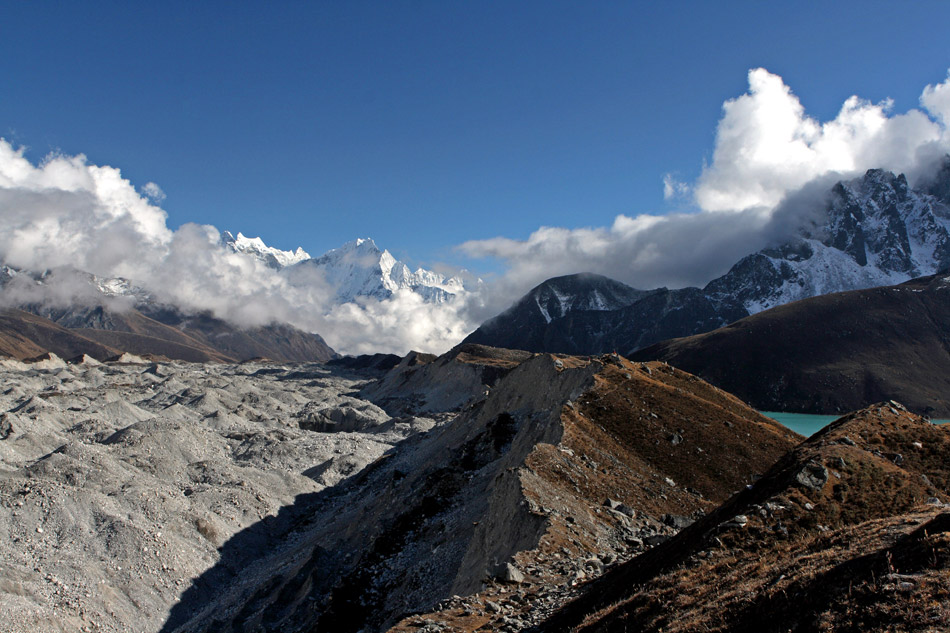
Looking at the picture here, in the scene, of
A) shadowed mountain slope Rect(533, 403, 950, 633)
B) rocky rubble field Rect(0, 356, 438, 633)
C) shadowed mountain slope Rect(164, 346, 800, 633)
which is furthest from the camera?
rocky rubble field Rect(0, 356, 438, 633)

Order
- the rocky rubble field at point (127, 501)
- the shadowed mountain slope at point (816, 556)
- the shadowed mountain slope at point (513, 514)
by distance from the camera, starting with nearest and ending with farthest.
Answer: the shadowed mountain slope at point (816, 556) → the shadowed mountain slope at point (513, 514) → the rocky rubble field at point (127, 501)

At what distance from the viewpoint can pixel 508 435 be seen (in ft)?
186

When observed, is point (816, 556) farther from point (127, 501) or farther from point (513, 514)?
point (127, 501)

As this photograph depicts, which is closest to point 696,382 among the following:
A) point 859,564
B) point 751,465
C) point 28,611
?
point 751,465

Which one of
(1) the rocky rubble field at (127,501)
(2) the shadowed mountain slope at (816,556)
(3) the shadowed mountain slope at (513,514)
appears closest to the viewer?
(2) the shadowed mountain slope at (816,556)

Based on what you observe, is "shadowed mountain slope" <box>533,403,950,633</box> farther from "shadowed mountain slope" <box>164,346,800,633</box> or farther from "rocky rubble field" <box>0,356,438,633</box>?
"rocky rubble field" <box>0,356,438,633</box>

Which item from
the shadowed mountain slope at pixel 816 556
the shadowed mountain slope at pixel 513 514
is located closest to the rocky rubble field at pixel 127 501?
the shadowed mountain slope at pixel 513 514

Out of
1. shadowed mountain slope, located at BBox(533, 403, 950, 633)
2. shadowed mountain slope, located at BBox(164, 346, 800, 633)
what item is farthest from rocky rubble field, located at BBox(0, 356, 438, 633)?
shadowed mountain slope, located at BBox(533, 403, 950, 633)

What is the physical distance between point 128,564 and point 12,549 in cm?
765

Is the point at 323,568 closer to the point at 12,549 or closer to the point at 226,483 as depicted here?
the point at 12,549

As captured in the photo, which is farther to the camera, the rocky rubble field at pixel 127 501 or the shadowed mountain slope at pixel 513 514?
the rocky rubble field at pixel 127 501

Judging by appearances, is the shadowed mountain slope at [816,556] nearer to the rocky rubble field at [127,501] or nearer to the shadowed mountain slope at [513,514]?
the shadowed mountain slope at [513,514]

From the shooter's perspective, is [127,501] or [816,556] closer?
[816,556]

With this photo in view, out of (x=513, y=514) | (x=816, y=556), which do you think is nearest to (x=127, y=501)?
(x=513, y=514)
